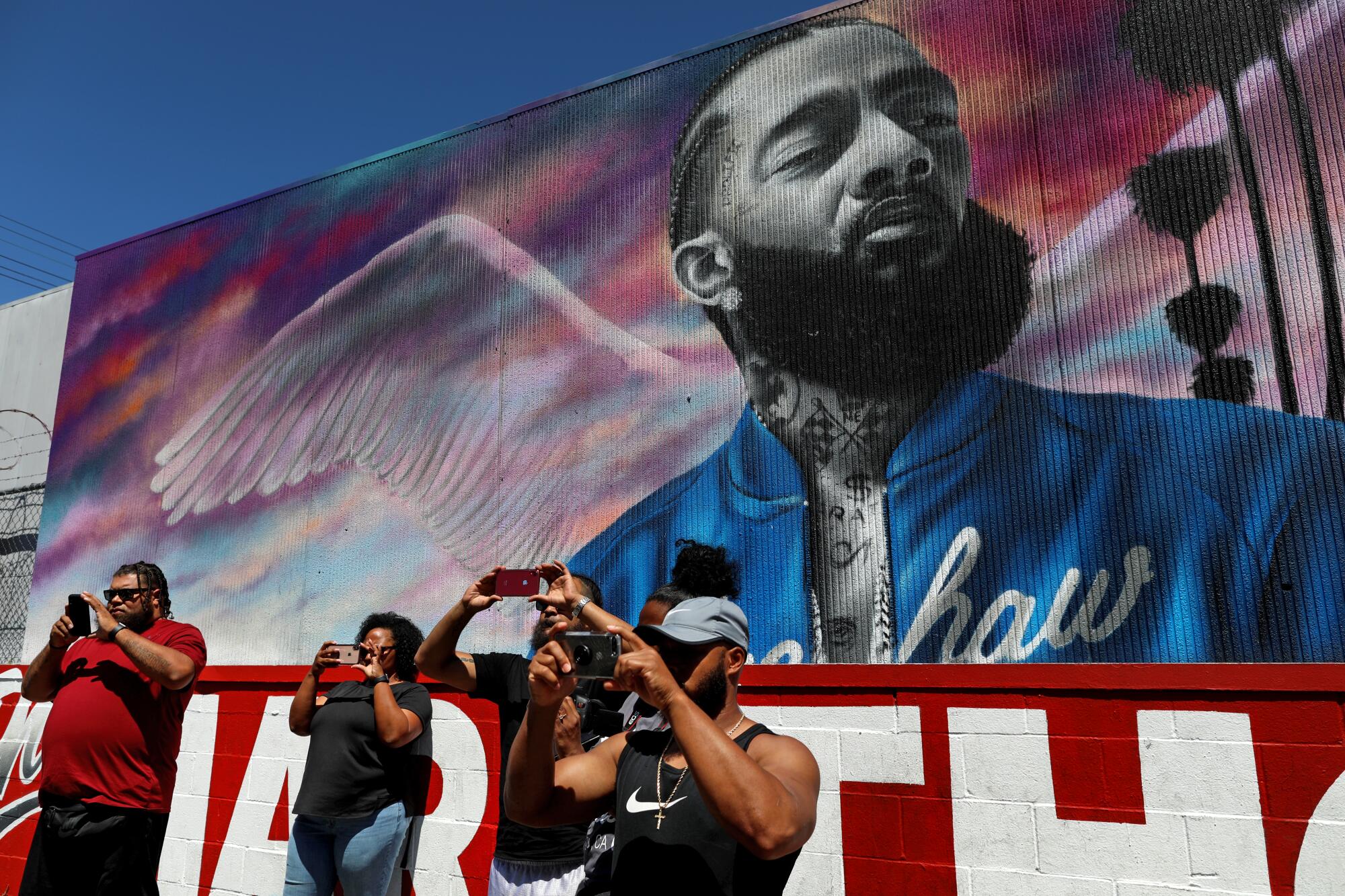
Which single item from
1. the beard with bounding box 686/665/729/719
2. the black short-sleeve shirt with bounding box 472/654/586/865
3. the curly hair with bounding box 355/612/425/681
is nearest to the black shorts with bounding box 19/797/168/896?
the curly hair with bounding box 355/612/425/681

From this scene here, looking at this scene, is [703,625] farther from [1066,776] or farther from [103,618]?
[103,618]

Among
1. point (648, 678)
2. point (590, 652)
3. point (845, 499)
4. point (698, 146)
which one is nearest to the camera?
point (648, 678)

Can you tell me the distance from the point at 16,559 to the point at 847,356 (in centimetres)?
786

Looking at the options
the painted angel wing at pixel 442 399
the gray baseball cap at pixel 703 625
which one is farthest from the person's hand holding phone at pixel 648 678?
the painted angel wing at pixel 442 399

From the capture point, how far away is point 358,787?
189 inches

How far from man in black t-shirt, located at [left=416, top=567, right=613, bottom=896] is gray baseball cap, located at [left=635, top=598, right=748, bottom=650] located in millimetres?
733

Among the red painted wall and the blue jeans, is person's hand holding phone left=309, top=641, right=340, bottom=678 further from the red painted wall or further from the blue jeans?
the red painted wall

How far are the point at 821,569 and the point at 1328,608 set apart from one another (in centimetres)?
232

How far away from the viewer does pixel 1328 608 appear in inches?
172

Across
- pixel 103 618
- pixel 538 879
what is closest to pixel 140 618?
pixel 103 618

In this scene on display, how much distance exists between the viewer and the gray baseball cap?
2.44m

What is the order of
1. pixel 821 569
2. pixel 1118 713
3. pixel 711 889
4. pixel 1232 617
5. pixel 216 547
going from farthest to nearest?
pixel 216 547 < pixel 821 569 < pixel 1232 617 < pixel 1118 713 < pixel 711 889

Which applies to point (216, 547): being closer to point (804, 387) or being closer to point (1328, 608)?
point (804, 387)

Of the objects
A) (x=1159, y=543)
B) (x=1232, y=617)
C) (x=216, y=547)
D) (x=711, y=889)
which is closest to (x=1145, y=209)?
(x=1159, y=543)
